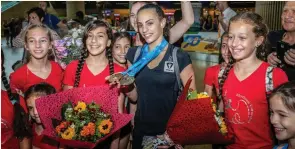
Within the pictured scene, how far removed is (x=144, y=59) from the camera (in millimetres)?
2244

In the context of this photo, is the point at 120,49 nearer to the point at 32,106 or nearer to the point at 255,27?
the point at 32,106

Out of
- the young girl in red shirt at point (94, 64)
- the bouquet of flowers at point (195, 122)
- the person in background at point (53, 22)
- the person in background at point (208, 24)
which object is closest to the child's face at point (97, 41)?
the young girl in red shirt at point (94, 64)

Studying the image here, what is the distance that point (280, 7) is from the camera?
8828mm

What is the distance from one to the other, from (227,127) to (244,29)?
646 mm

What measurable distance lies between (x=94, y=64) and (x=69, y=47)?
578 mm

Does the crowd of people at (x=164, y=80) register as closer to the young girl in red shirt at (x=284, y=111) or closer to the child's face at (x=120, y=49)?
the young girl in red shirt at (x=284, y=111)

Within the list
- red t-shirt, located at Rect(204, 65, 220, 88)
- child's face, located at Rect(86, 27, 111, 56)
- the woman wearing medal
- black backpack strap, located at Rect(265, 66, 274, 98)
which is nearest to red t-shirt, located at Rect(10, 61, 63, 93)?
child's face, located at Rect(86, 27, 111, 56)

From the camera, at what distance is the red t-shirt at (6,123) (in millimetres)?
2164

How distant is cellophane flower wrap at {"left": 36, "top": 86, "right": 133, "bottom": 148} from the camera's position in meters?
1.84

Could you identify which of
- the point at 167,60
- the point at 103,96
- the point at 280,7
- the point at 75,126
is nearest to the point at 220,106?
the point at 167,60

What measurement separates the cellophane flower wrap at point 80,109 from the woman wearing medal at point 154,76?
8.7 inches

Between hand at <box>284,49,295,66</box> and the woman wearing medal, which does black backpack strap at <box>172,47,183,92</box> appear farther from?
hand at <box>284,49,295,66</box>

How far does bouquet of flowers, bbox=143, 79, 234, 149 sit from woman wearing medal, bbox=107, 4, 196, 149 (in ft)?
1.04

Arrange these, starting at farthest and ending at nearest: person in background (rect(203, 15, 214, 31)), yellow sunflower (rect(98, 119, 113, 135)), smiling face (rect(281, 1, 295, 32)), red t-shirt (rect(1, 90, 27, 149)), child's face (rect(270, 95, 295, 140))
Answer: person in background (rect(203, 15, 214, 31))
smiling face (rect(281, 1, 295, 32))
red t-shirt (rect(1, 90, 27, 149))
yellow sunflower (rect(98, 119, 113, 135))
child's face (rect(270, 95, 295, 140))
